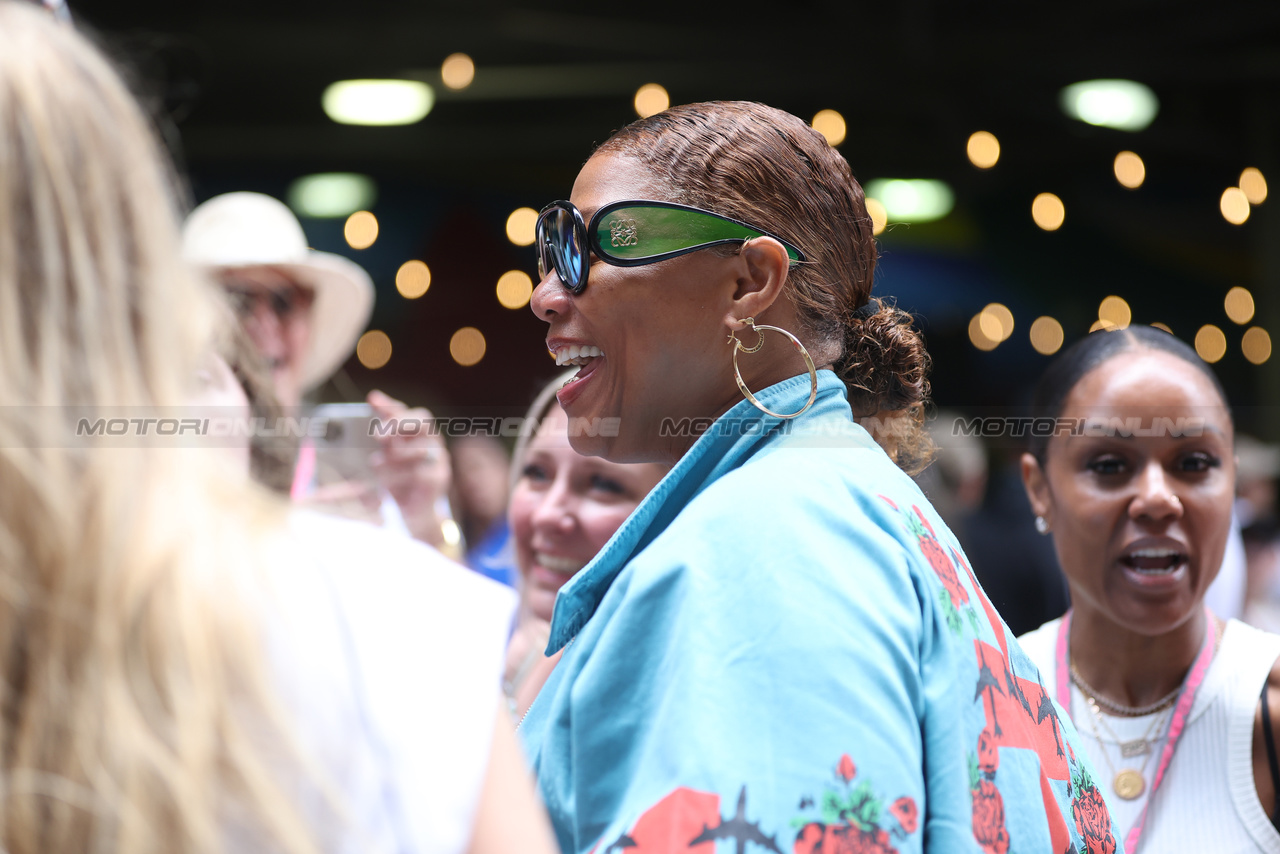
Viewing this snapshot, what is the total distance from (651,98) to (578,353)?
22.2 ft

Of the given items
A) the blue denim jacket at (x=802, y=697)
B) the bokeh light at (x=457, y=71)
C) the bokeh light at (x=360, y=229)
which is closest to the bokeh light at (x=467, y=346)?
the bokeh light at (x=360, y=229)

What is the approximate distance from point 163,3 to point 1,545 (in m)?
6.95

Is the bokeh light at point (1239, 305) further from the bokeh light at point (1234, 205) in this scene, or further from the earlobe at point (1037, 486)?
the earlobe at point (1037, 486)

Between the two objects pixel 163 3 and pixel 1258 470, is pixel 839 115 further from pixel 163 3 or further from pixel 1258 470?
pixel 163 3

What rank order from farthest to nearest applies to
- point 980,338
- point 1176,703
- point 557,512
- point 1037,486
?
point 980,338 → point 557,512 → point 1037,486 → point 1176,703

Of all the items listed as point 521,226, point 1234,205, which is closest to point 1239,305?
point 1234,205

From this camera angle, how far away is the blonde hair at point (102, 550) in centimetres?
65

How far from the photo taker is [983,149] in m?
8.77

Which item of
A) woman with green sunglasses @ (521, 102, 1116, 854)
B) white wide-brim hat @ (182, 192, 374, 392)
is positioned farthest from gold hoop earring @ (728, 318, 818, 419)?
white wide-brim hat @ (182, 192, 374, 392)

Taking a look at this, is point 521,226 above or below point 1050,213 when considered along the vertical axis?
below

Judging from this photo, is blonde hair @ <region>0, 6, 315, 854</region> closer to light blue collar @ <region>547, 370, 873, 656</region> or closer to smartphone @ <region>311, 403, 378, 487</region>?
light blue collar @ <region>547, 370, 873, 656</region>

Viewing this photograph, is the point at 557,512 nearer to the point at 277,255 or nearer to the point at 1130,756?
the point at 1130,756

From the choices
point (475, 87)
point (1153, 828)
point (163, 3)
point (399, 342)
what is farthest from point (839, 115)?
point (1153, 828)

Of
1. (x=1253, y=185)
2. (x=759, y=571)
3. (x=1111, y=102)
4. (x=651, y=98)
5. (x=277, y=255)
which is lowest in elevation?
(x=759, y=571)
